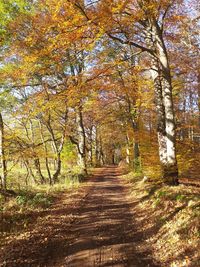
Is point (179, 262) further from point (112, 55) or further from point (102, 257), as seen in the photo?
point (112, 55)

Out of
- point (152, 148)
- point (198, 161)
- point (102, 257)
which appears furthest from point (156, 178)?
point (102, 257)

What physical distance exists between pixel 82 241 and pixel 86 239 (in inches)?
6.2

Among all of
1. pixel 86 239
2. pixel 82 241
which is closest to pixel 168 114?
pixel 86 239

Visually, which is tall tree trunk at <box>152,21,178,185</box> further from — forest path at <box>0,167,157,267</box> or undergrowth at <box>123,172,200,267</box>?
forest path at <box>0,167,157,267</box>

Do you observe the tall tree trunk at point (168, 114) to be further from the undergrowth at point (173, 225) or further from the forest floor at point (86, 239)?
the forest floor at point (86, 239)

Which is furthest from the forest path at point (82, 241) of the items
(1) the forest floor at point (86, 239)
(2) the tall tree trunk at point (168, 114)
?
(2) the tall tree trunk at point (168, 114)

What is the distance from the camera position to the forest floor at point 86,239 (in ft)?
20.5

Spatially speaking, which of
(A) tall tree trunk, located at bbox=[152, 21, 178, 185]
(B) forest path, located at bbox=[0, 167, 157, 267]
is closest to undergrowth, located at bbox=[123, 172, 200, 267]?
(B) forest path, located at bbox=[0, 167, 157, 267]

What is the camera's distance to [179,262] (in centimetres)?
569

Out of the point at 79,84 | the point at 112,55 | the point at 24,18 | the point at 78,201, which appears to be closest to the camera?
the point at 79,84

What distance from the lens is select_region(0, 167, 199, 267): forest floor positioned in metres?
6.26

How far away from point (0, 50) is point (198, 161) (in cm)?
1151

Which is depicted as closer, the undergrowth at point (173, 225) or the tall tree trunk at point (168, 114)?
the undergrowth at point (173, 225)

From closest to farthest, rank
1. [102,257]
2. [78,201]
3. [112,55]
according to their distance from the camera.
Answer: [102,257], [78,201], [112,55]
